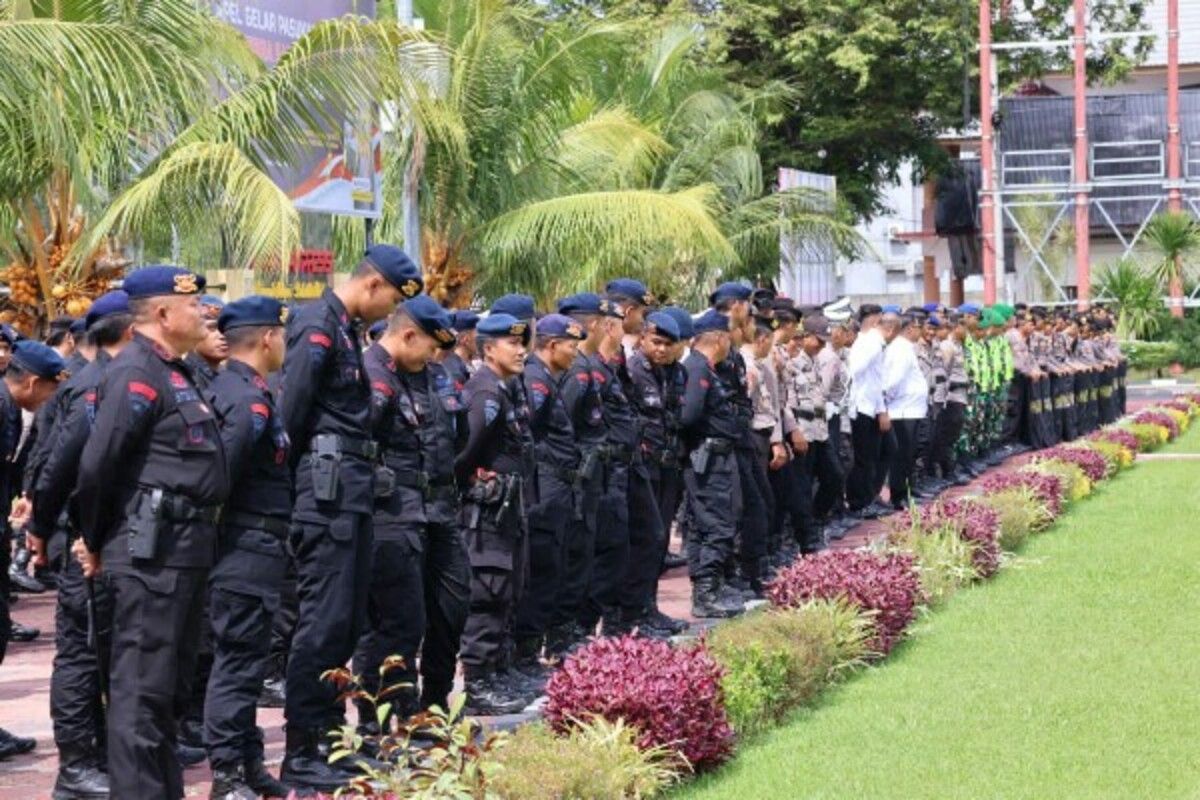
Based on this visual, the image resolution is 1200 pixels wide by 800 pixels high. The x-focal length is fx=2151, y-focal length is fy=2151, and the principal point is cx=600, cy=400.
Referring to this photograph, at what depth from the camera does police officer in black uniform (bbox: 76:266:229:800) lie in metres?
7.02

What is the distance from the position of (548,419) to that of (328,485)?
10.3ft

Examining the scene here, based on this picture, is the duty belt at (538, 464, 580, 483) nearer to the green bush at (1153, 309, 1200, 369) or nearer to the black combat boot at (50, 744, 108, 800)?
the black combat boot at (50, 744, 108, 800)

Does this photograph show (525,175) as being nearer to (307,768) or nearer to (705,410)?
(705,410)

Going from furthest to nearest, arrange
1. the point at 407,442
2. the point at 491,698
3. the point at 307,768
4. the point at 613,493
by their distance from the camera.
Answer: the point at 613,493
the point at 491,698
the point at 407,442
the point at 307,768

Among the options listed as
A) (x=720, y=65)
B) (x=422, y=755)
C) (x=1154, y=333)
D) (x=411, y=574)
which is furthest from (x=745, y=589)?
(x=1154, y=333)

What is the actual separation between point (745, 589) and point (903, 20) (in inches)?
1112

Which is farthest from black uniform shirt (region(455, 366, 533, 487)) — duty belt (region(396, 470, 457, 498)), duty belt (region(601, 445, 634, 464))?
duty belt (region(601, 445, 634, 464))

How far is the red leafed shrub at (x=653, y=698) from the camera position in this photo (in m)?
8.30

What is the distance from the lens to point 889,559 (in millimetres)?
12602

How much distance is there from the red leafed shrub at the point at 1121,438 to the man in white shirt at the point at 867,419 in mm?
5555

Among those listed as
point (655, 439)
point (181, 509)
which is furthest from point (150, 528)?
point (655, 439)

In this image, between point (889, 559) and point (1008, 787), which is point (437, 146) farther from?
point (1008, 787)

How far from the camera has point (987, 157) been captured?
4322cm

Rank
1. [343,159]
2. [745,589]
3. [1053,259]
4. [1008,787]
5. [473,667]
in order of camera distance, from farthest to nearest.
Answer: [1053,259] < [343,159] < [745,589] < [473,667] < [1008,787]
